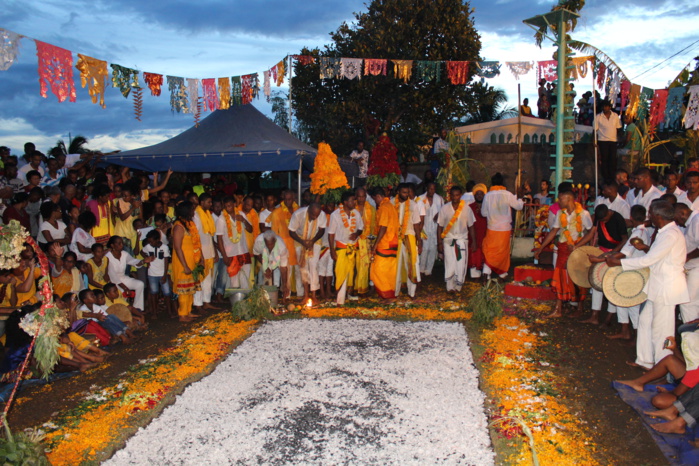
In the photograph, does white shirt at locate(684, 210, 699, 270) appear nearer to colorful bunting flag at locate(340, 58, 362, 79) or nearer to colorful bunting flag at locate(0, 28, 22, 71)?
colorful bunting flag at locate(340, 58, 362, 79)

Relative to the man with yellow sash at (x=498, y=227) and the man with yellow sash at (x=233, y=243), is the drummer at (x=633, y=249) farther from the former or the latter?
the man with yellow sash at (x=233, y=243)

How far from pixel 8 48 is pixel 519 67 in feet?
34.5

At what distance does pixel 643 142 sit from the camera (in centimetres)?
1455

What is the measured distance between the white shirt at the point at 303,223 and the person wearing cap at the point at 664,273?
503 centimetres

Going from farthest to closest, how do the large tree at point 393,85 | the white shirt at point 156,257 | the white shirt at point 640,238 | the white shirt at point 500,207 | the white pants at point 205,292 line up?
1. the large tree at point 393,85
2. the white shirt at point 500,207
3. the white pants at point 205,292
4. the white shirt at point 156,257
5. the white shirt at point 640,238

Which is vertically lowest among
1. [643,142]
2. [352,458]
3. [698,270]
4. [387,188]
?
[352,458]

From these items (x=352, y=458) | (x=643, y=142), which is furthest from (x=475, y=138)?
(x=352, y=458)

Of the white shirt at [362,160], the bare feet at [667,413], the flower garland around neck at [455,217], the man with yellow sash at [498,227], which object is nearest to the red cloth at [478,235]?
the man with yellow sash at [498,227]

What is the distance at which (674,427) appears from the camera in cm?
448

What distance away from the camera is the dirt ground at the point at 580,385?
4.34 meters

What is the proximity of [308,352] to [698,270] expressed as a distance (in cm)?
457

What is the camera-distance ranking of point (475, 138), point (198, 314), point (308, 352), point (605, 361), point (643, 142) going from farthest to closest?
point (475, 138)
point (643, 142)
point (198, 314)
point (308, 352)
point (605, 361)

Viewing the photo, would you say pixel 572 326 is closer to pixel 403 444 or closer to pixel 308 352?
pixel 308 352

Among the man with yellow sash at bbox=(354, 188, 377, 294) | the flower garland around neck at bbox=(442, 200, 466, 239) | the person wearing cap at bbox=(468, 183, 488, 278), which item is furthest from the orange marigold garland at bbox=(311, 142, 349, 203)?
the person wearing cap at bbox=(468, 183, 488, 278)
